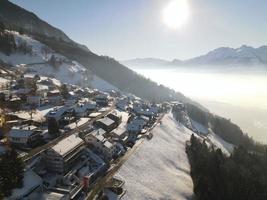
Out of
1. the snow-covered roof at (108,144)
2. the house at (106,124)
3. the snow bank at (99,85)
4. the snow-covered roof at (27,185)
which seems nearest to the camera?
the snow-covered roof at (27,185)

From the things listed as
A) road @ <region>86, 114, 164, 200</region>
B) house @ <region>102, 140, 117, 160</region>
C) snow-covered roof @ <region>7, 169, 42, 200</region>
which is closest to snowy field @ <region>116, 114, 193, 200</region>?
road @ <region>86, 114, 164, 200</region>

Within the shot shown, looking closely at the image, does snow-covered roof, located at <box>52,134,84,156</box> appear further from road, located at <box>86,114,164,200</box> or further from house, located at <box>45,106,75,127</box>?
house, located at <box>45,106,75,127</box>

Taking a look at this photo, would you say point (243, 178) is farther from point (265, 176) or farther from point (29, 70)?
point (29, 70)

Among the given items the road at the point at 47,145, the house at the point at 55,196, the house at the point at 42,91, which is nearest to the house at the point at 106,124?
the road at the point at 47,145

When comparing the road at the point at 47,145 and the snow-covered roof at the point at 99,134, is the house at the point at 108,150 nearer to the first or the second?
the snow-covered roof at the point at 99,134

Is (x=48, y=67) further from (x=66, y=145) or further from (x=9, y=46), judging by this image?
(x=66, y=145)

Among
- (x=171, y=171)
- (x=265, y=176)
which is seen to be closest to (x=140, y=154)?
(x=171, y=171)
